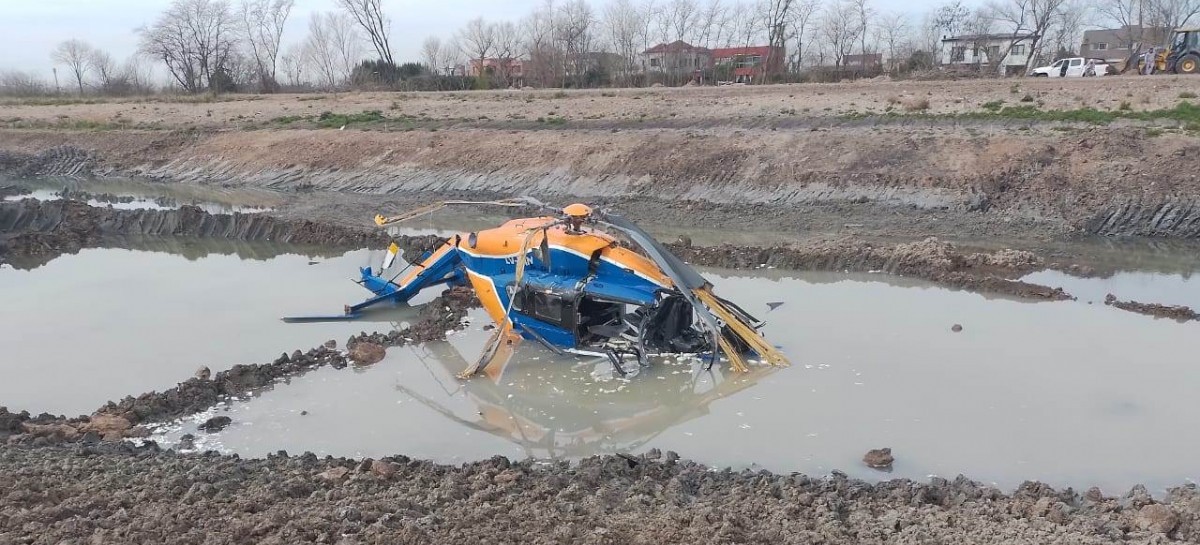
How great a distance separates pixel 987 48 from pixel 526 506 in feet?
174

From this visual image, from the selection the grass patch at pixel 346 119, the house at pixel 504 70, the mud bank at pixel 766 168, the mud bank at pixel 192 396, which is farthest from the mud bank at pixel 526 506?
the house at pixel 504 70

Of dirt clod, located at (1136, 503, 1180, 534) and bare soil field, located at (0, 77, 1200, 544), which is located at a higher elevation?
bare soil field, located at (0, 77, 1200, 544)

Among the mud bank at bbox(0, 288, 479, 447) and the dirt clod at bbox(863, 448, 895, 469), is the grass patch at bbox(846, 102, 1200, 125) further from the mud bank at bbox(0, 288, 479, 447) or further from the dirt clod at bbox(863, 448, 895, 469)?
the dirt clod at bbox(863, 448, 895, 469)

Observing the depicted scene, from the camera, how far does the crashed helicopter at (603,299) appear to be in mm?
9859

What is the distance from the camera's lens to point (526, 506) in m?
6.62

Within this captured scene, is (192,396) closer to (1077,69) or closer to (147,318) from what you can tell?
(147,318)

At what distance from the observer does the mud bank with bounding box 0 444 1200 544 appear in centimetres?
609

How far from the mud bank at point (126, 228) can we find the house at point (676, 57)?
35.2 metres

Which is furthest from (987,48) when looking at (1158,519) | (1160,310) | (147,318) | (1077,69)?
(1158,519)

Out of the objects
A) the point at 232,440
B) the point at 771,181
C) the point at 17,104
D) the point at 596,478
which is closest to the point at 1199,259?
the point at 771,181

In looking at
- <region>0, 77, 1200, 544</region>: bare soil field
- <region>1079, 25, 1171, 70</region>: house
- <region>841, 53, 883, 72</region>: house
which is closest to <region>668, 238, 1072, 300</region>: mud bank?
<region>0, 77, 1200, 544</region>: bare soil field

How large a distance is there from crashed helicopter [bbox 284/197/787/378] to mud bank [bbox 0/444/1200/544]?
2.49 metres

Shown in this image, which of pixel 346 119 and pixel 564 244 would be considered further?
pixel 346 119

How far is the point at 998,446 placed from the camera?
8.16m
